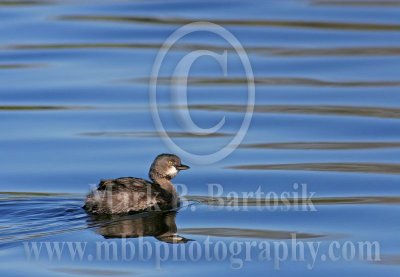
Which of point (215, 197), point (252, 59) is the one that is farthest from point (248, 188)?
point (252, 59)

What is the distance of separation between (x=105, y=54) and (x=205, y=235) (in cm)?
918

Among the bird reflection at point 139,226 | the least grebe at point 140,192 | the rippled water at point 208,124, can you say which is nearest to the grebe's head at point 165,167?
the least grebe at point 140,192

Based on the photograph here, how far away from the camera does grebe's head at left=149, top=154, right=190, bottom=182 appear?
14086mm

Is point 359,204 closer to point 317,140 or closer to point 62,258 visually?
point 317,140

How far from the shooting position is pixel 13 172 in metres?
14.8

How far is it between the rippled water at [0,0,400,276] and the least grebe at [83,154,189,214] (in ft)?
0.49

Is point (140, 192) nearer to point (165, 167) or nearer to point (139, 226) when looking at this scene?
point (139, 226)

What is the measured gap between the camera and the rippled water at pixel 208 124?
12.5 metres

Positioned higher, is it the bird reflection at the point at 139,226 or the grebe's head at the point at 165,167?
the grebe's head at the point at 165,167

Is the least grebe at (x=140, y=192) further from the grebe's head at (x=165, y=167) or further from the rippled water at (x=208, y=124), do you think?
the rippled water at (x=208, y=124)

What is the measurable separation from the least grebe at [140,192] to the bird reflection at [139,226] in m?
0.09

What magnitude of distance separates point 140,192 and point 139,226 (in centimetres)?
56

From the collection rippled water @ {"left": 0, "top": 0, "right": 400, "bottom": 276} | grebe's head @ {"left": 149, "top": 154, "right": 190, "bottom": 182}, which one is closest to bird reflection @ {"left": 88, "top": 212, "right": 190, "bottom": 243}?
rippled water @ {"left": 0, "top": 0, "right": 400, "bottom": 276}

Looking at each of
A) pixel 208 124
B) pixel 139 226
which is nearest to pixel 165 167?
pixel 139 226
